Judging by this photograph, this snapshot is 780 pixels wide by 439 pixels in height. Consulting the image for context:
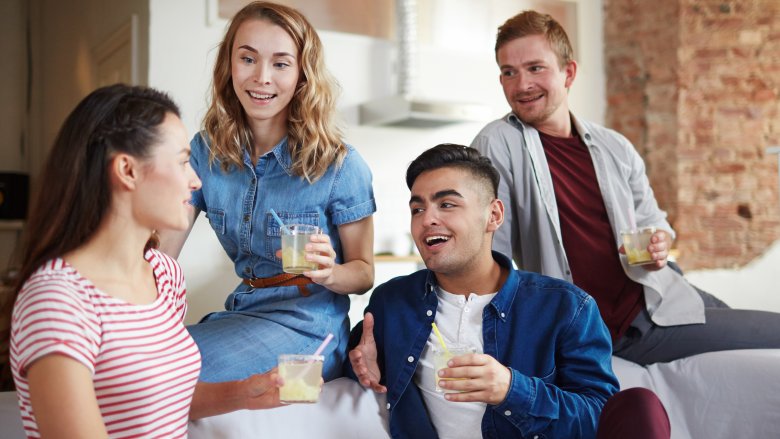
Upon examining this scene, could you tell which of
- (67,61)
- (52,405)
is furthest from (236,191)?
(67,61)

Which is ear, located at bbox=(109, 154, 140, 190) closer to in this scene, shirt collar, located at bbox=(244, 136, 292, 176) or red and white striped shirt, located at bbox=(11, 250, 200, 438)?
red and white striped shirt, located at bbox=(11, 250, 200, 438)

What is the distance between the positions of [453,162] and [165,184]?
3.37ft

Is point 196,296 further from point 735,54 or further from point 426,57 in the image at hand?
point 735,54

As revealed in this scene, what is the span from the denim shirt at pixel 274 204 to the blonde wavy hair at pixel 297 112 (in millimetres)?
31

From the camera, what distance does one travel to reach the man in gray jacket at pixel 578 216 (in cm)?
269

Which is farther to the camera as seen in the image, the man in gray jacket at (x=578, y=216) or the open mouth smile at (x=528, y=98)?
the open mouth smile at (x=528, y=98)

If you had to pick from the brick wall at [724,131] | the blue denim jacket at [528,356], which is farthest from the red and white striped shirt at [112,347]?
the brick wall at [724,131]

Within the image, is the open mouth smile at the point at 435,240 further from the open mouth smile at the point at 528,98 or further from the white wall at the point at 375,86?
the white wall at the point at 375,86

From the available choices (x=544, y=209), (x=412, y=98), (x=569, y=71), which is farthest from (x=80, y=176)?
(x=412, y=98)

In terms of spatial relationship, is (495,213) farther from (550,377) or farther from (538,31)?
(538,31)

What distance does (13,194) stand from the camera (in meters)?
6.42

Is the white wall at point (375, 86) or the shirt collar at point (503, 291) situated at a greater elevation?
the white wall at point (375, 86)

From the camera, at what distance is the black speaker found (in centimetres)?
636

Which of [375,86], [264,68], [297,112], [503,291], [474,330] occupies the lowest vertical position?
[474,330]
